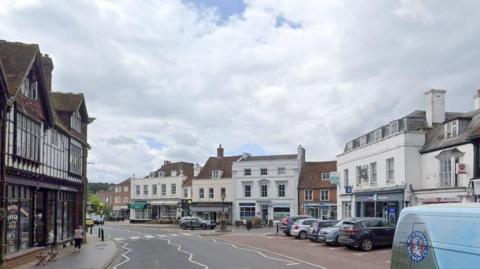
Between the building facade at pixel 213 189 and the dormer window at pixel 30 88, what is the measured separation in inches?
2042

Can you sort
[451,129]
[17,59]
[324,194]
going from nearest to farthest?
[17,59] → [451,129] → [324,194]

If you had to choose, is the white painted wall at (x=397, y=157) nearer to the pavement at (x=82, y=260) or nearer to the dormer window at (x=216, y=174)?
the pavement at (x=82, y=260)

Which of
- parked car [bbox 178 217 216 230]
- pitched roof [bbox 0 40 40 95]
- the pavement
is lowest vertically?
parked car [bbox 178 217 216 230]

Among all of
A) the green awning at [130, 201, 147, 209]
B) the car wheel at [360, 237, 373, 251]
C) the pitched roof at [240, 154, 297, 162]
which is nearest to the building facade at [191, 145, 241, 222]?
the pitched roof at [240, 154, 297, 162]

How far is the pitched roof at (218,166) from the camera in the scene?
7950cm

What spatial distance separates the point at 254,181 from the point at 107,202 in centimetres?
7034

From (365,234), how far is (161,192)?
2473 inches

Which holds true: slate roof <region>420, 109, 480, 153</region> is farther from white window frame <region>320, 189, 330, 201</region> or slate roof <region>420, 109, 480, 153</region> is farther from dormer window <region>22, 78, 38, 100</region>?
white window frame <region>320, 189, 330, 201</region>

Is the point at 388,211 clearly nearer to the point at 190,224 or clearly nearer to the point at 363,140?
the point at 363,140

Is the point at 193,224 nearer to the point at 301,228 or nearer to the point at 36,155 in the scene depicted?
the point at 301,228

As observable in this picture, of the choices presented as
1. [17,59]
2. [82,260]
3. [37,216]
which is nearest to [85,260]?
[82,260]

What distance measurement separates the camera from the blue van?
20.0 feet

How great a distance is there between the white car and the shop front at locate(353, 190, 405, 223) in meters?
4.80

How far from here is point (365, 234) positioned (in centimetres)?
2744
